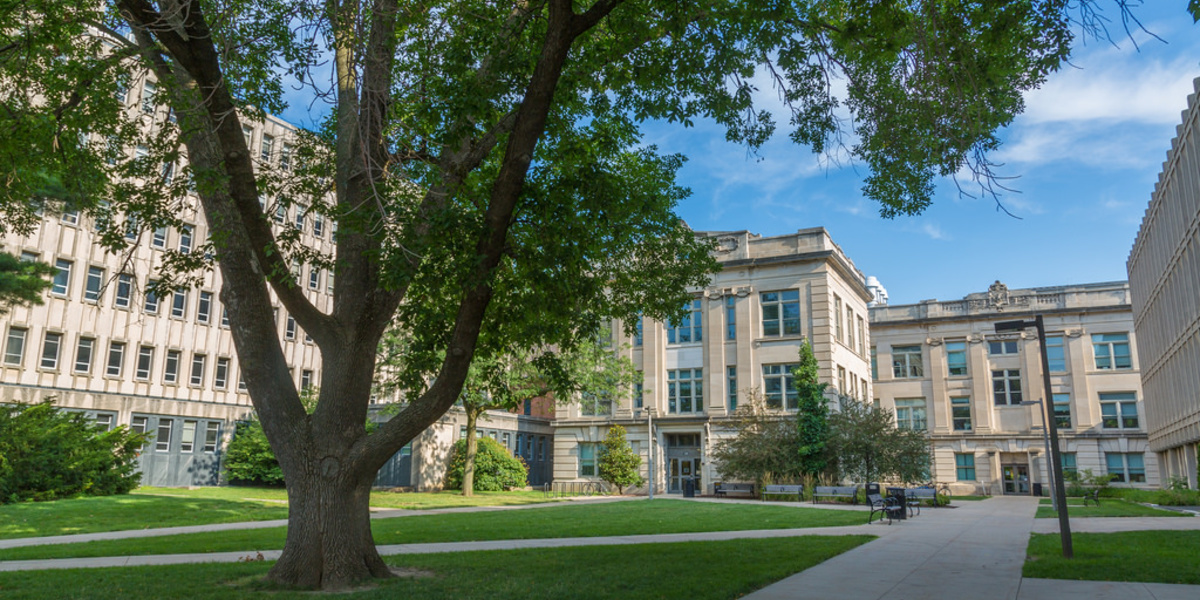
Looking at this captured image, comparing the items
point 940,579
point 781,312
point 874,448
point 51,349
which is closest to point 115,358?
point 51,349

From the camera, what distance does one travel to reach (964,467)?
2168 inches

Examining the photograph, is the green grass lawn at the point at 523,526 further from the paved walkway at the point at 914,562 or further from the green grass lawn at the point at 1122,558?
the green grass lawn at the point at 1122,558

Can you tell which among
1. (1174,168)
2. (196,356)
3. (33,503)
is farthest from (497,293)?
(196,356)

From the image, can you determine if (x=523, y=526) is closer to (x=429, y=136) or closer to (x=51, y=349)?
(x=429, y=136)

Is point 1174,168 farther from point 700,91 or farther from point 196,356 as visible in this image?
point 196,356

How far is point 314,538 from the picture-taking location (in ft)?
33.4

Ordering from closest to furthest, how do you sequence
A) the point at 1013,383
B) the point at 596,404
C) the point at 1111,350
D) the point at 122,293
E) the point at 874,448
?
the point at 874,448 → the point at 122,293 → the point at 596,404 → the point at 1111,350 → the point at 1013,383

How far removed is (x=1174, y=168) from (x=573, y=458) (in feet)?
110

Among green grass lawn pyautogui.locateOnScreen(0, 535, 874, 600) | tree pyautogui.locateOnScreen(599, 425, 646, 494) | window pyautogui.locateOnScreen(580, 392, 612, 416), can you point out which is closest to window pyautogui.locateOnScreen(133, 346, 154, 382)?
window pyautogui.locateOnScreen(580, 392, 612, 416)

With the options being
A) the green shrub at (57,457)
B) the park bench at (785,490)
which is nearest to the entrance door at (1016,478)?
the park bench at (785,490)

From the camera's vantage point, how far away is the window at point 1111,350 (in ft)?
175

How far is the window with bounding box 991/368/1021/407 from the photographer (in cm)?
5559

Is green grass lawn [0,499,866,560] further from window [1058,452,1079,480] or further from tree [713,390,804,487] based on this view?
window [1058,452,1079,480]

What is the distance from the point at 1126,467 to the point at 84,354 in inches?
2450
